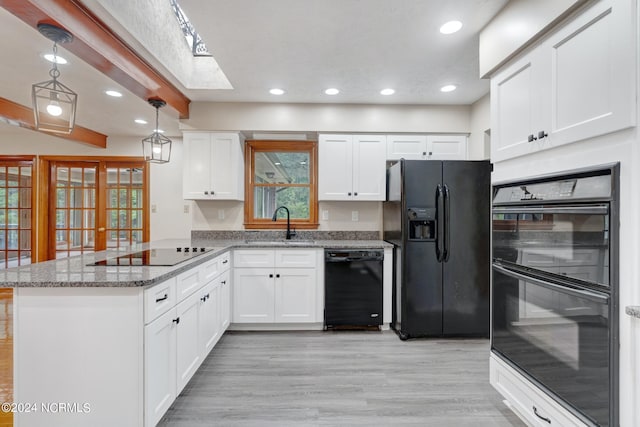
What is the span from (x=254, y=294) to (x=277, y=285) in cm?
25

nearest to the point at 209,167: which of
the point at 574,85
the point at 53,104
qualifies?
the point at 53,104

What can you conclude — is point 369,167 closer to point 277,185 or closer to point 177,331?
point 277,185

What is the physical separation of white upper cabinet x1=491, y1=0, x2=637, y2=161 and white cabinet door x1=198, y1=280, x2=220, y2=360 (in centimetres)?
227

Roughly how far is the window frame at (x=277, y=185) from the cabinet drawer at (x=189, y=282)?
5.15 feet

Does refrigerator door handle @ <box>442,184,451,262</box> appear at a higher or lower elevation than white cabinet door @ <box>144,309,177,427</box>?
higher

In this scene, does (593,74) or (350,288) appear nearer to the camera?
(593,74)

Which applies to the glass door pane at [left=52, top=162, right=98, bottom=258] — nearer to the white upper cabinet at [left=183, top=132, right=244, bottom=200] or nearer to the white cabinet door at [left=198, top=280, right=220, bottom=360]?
the white upper cabinet at [left=183, top=132, right=244, bottom=200]

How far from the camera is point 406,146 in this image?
3.54m

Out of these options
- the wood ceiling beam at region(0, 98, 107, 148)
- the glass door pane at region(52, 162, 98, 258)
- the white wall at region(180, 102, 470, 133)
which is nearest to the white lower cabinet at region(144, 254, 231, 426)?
the white wall at region(180, 102, 470, 133)

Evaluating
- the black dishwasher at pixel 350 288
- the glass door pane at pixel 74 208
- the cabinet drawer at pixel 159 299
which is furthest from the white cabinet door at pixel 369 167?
the glass door pane at pixel 74 208

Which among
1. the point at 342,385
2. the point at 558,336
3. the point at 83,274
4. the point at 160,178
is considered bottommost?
the point at 342,385

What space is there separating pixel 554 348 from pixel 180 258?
222cm

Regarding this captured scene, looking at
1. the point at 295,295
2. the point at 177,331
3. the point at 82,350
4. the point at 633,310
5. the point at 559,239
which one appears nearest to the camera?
the point at 633,310

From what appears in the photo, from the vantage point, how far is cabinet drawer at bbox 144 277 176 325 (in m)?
1.54
